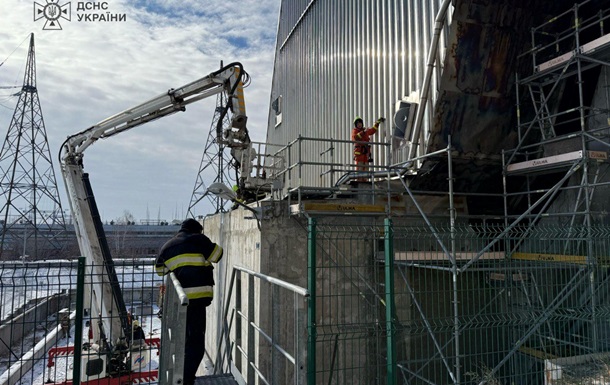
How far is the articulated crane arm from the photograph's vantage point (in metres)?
9.16

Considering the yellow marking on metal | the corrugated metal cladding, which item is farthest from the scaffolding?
the corrugated metal cladding

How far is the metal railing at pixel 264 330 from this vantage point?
4055 millimetres

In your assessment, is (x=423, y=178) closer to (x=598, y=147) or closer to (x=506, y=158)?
(x=506, y=158)

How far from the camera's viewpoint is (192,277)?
5.66 m

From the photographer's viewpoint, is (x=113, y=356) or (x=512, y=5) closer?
(x=512, y=5)

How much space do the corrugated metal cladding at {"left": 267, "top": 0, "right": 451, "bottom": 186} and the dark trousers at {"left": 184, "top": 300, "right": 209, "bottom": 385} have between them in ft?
16.2

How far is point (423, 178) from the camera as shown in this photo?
8422mm

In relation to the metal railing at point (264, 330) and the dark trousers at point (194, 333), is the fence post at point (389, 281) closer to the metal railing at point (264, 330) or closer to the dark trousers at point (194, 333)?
the metal railing at point (264, 330)

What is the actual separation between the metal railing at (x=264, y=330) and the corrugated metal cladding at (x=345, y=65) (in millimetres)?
3747

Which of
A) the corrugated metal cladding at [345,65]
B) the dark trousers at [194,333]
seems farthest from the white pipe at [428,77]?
the dark trousers at [194,333]

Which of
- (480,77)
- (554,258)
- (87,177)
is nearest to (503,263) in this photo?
(554,258)

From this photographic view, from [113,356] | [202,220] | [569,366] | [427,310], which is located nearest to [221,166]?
[202,220]

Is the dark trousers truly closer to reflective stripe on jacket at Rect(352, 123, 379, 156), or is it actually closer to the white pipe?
reflective stripe on jacket at Rect(352, 123, 379, 156)

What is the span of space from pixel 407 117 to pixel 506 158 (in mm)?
2336
